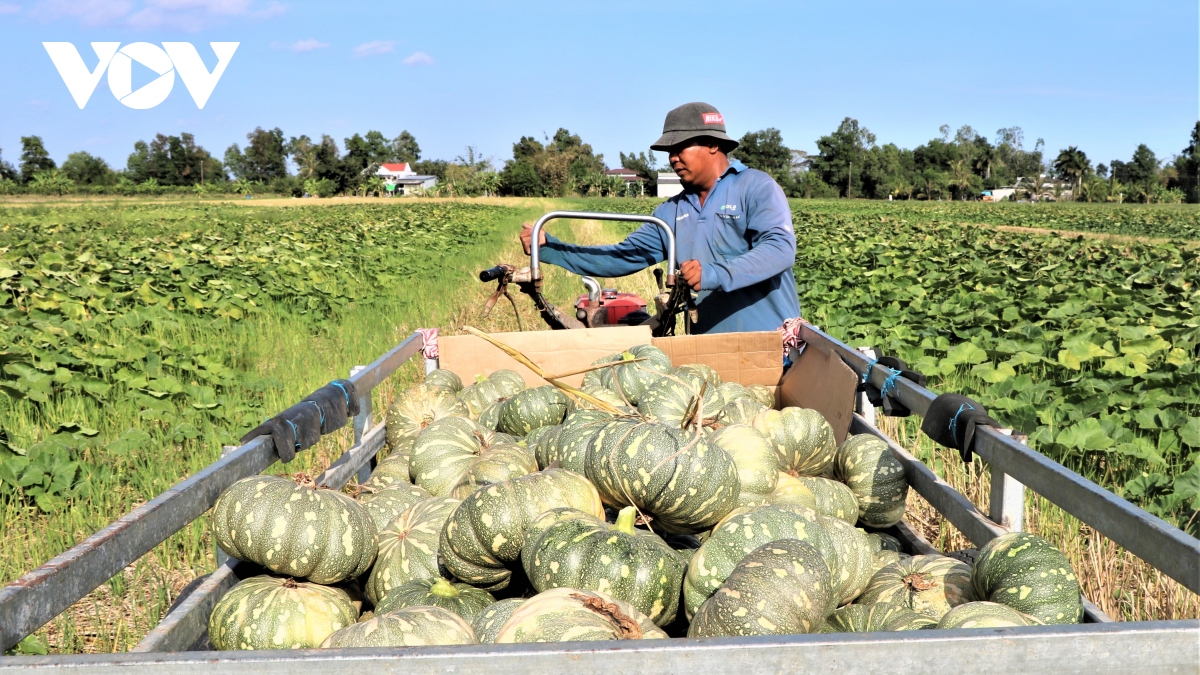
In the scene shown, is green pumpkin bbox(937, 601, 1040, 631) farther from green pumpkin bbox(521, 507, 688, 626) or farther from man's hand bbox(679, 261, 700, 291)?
man's hand bbox(679, 261, 700, 291)

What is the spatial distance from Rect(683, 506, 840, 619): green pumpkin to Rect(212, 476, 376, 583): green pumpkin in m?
1.08

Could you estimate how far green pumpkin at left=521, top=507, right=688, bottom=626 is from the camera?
2240 millimetres

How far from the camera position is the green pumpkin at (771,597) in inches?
78.7

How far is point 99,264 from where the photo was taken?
461 inches

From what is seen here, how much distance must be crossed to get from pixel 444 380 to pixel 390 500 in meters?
1.49

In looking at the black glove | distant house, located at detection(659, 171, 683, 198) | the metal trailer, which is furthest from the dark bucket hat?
distant house, located at detection(659, 171, 683, 198)

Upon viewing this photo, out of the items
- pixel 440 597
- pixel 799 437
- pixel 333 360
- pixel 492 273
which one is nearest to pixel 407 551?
pixel 440 597

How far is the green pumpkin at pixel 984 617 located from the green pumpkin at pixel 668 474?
2.43ft

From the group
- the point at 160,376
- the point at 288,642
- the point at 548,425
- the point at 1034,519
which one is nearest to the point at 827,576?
the point at 288,642

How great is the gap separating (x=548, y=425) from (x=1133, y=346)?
220 inches

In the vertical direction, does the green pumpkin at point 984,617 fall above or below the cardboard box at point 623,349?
below

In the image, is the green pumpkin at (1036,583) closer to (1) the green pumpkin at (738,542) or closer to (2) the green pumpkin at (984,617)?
(2) the green pumpkin at (984,617)

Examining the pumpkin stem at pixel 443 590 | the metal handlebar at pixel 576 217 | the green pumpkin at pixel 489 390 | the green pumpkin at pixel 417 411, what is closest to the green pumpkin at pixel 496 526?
the pumpkin stem at pixel 443 590

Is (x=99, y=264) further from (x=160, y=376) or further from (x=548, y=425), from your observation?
(x=548, y=425)
